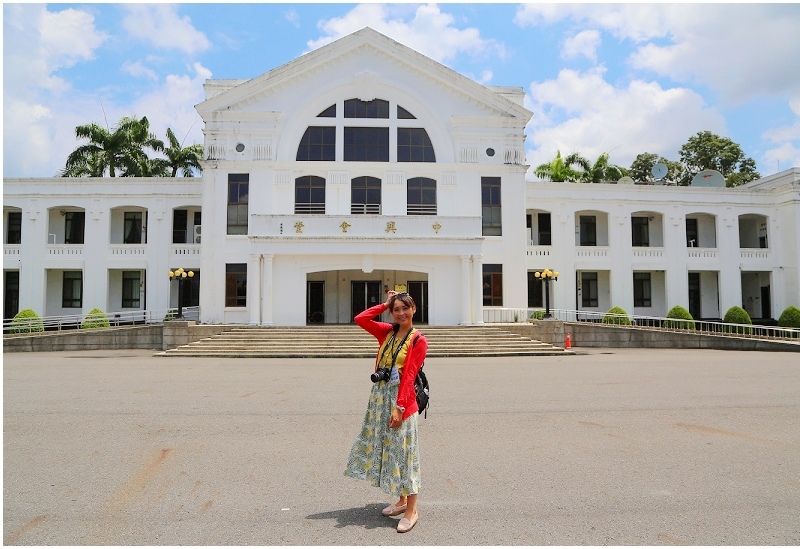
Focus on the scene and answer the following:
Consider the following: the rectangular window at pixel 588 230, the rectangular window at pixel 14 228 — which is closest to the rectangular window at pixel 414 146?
the rectangular window at pixel 588 230

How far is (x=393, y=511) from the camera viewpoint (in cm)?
486

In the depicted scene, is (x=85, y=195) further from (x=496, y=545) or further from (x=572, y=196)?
(x=496, y=545)

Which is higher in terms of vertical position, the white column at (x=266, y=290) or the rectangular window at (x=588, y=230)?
the rectangular window at (x=588, y=230)

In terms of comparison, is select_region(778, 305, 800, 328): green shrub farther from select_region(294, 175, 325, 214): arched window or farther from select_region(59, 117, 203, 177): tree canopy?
select_region(59, 117, 203, 177): tree canopy

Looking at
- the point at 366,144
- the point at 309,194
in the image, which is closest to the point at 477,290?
the point at 366,144

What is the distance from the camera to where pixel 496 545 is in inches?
169

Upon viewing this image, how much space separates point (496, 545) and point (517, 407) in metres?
5.68

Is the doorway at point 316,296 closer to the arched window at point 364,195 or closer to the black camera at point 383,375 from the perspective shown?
the arched window at point 364,195

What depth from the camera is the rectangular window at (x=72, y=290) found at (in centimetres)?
3114

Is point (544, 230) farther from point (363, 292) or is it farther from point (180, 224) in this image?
point (180, 224)


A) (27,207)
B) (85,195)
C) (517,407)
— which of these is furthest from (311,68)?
(517,407)

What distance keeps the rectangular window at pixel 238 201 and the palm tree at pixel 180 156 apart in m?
14.0

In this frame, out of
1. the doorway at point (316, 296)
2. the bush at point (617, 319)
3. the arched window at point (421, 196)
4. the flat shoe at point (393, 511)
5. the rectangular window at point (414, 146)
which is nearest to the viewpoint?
the flat shoe at point (393, 511)

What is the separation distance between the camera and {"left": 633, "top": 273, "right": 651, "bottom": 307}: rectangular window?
32.4 metres
